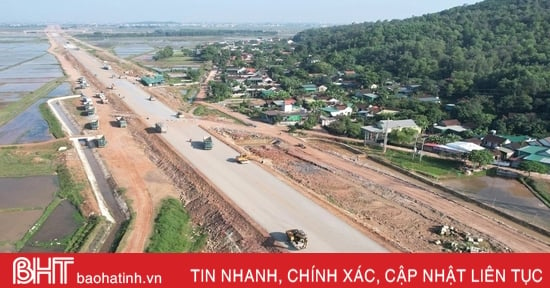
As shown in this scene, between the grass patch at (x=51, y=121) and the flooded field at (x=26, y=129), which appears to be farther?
the grass patch at (x=51, y=121)

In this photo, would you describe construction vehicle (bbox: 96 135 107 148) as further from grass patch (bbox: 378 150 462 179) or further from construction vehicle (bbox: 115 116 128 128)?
grass patch (bbox: 378 150 462 179)

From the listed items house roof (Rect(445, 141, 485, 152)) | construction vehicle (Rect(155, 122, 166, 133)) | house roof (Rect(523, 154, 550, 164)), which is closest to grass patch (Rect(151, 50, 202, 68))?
construction vehicle (Rect(155, 122, 166, 133))

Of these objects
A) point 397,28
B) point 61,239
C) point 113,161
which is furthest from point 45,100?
point 397,28

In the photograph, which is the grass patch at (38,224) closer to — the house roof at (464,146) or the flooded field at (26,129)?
the flooded field at (26,129)

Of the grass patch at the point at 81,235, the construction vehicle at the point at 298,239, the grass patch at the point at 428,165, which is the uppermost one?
the construction vehicle at the point at 298,239

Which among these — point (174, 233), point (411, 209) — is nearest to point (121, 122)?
point (174, 233)

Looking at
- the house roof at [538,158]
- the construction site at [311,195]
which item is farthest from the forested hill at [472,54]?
the construction site at [311,195]
